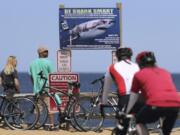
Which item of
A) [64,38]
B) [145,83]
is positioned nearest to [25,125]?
[64,38]

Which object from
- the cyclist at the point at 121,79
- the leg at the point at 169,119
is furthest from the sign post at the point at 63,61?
the leg at the point at 169,119

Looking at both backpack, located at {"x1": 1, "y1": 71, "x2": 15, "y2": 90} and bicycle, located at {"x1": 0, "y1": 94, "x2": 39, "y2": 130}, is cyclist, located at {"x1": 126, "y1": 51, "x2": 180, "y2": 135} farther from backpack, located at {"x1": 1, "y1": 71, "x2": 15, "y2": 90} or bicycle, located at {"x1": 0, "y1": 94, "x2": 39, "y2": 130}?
backpack, located at {"x1": 1, "y1": 71, "x2": 15, "y2": 90}

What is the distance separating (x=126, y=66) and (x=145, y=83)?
1194 millimetres

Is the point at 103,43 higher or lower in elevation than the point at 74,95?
higher

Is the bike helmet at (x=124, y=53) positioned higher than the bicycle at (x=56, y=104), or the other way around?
the bike helmet at (x=124, y=53)

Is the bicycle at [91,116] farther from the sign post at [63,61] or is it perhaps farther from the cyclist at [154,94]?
the cyclist at [154,94]

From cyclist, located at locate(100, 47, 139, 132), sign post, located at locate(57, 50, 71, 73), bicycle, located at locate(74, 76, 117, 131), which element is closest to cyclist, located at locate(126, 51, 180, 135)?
cyclist, located at locate(100, 47, 139, 132)

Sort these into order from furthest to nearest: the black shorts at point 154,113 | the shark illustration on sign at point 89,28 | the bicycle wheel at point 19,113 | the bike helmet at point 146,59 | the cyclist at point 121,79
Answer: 1. the shark illustration on sign at point 89,28
2. the bicycle wheel at point 19,113
3. the cyclist at point 121,79
4. the bike helmet at point 146,59
5. the black shorts at point 154,113

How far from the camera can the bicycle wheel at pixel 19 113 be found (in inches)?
555

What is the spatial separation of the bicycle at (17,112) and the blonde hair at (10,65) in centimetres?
52

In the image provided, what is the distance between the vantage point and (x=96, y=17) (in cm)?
1590

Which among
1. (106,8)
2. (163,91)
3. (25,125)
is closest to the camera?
(163,91)

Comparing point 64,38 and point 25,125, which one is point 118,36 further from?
point 25,125

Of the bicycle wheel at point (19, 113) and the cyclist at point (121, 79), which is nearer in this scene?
the cyclist at point (121, 79)
